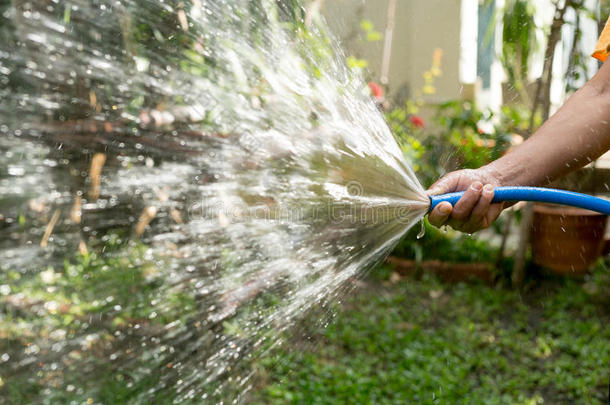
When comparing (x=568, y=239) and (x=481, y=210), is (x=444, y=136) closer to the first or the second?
(x=568, y=239)

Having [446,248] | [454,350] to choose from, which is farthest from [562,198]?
[446,248]

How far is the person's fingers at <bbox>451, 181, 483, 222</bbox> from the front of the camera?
1.31m

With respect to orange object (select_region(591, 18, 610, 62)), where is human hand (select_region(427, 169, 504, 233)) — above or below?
below

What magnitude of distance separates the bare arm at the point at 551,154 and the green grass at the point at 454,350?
86cm

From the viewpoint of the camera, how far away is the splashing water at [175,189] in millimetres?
1903

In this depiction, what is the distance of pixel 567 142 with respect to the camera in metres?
1.43

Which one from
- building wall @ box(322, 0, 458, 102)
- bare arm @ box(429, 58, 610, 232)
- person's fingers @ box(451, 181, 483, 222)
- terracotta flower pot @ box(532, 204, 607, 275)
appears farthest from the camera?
terracotta flower pot @ box(532, 204, 607, 275)

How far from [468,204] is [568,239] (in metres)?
3.17

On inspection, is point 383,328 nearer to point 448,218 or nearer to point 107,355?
point 107,355

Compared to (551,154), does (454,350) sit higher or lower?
lower

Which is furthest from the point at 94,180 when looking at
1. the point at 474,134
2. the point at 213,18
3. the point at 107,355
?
the point at 474,134

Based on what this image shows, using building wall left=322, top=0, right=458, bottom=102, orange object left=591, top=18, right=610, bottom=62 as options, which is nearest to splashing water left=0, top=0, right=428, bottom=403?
orange object left=591, top=18, right=610, bottom=62

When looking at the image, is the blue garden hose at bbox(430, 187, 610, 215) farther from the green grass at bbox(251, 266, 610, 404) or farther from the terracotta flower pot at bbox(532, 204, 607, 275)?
the terracotta flower pot at bbox(532, 204, 607, 275)

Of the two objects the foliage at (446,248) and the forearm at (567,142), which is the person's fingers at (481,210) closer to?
the forearm at (567,142)
